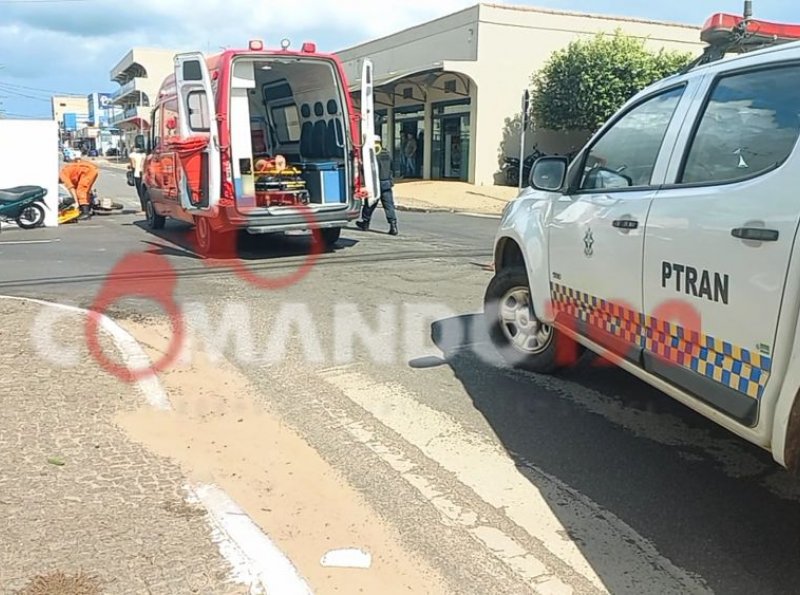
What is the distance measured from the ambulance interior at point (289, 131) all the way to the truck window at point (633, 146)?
6.44 meters

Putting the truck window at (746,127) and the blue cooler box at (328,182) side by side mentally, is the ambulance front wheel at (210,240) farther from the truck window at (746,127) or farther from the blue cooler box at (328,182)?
the truck window at (746,127)

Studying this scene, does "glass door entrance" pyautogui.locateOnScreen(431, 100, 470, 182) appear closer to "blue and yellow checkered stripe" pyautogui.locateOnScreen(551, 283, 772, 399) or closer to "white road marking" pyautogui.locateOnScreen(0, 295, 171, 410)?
"white road marking" pyautogui.locateOnScreen(0, 295, 171, 410)

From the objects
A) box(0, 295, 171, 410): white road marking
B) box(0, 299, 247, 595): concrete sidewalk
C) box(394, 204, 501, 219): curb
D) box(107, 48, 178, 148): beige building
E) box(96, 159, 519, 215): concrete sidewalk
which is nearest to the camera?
box(0, 299, 247, 595): concrete sidewalk

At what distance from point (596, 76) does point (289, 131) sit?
1470 cm

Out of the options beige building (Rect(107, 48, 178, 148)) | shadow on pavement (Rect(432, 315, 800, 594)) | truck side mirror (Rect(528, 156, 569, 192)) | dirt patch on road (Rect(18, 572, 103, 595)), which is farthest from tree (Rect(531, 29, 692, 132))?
beige building (Rect(107, 48, 178, 148))

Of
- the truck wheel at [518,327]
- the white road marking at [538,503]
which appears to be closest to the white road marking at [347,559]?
the white road marking at [538,503]

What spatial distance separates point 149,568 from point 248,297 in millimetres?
5284

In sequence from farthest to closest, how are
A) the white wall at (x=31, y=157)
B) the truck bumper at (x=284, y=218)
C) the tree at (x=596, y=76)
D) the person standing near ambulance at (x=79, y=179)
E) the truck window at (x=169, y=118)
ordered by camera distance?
the tree at (x=596, y=76) → the person standing near ambulance at (x=79, y=179) → the white wall at (x=31, y=157) → the truck window at (x=169, y=118) → the truck bumper at (x=284, y=218)

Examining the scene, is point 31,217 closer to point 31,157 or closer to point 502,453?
point 31,157

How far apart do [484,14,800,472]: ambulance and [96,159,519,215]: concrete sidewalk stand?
14.7m

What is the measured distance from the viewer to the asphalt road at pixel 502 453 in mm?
3115

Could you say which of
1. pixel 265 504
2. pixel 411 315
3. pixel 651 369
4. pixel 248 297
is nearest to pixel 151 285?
pixel 248 297

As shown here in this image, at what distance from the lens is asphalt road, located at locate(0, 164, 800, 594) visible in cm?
312

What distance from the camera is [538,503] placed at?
141 inches
